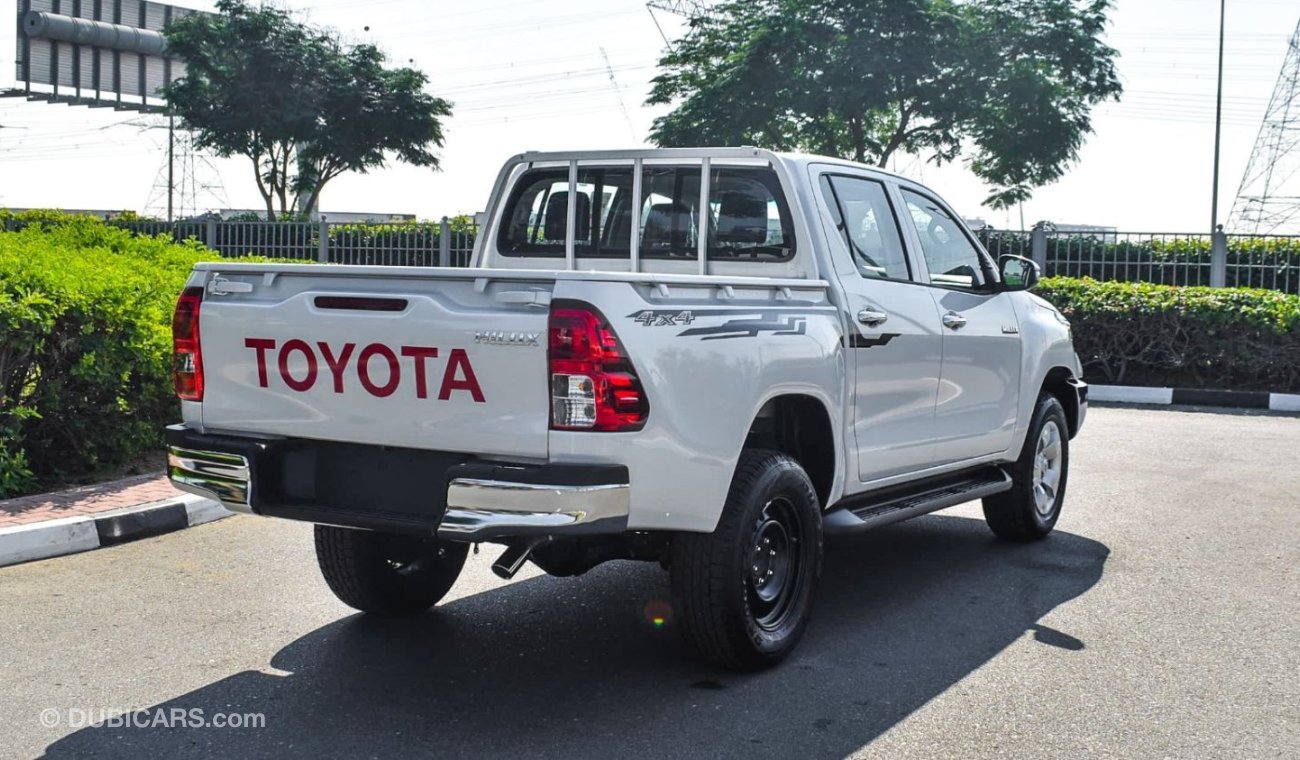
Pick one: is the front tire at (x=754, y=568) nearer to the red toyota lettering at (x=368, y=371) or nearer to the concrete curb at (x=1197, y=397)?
the red toyota lettering at (x=368, y=371)

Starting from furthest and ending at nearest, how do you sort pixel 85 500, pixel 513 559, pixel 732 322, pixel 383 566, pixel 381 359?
pixel 85 500
pixel 383 566
pixel 732 322
pixel 513 559
pixel 381 359

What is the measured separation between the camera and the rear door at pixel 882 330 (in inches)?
224

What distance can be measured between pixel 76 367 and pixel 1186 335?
1259 centimetres

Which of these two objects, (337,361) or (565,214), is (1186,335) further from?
(337,361)

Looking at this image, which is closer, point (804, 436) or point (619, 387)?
point (619, 387)

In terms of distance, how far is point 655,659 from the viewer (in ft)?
17.0

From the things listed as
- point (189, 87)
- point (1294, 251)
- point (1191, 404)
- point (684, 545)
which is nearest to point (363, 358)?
point (684, 545)

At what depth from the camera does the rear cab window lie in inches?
229

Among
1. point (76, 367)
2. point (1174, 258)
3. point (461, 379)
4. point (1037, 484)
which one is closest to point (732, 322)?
point (461, 379)

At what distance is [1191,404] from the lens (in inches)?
599

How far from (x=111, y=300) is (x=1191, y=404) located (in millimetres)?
11570

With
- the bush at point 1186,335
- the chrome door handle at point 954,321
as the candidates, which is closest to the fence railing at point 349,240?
the bush at point 1186,335

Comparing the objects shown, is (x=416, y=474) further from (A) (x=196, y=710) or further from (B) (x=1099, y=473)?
(B) (x=1099, y=473)

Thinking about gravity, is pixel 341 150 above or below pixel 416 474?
above
